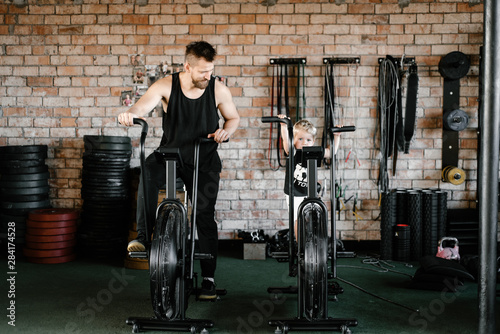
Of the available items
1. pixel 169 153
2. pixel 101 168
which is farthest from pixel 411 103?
pixel 101 168

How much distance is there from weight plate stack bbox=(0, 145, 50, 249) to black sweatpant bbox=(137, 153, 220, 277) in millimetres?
2353

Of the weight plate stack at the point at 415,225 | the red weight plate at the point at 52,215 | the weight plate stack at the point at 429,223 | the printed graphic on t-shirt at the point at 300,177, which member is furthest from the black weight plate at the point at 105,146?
the weight plate stack at the point at 429,223

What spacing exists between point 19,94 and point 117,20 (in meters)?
1.42

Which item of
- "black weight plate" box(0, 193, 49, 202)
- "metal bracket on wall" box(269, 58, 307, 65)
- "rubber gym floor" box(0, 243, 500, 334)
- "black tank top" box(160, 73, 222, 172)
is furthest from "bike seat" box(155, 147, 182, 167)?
"black weight plate" box(0, 193, 49, 202)

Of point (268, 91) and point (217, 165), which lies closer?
point (217, 165)

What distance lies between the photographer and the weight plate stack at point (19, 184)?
4.73 metres

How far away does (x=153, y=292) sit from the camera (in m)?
2.48

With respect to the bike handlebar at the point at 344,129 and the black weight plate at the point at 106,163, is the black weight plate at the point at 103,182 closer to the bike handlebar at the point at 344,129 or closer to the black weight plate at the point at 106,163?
the black weight plate at the point at 106,163

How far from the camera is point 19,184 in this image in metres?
4.75

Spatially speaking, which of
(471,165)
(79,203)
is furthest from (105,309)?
(471,165)

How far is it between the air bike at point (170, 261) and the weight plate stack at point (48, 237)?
7.22ft

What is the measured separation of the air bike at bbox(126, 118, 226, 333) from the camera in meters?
2.48

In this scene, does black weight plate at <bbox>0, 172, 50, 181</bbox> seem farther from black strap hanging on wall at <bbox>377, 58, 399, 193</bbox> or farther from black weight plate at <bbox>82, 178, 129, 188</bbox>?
black strap hanging on wall at <bbox>377, 58, 399, 193</bbox>

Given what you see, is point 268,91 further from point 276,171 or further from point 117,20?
point 117,20
